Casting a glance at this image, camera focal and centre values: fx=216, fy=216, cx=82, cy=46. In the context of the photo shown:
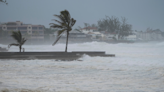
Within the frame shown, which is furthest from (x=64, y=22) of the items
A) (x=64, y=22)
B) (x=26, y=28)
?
(x=26, y=28)

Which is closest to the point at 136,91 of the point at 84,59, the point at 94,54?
the point at 84,59

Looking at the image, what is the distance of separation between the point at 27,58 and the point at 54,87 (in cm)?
996

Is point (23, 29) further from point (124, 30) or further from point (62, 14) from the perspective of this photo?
point (62, 14)

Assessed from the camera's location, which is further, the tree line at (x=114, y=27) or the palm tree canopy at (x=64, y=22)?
the tree line at (x=114, y=27)

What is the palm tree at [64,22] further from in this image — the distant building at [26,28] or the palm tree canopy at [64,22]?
the distant building at [26,28]

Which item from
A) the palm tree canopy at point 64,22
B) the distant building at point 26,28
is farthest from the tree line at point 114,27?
the palm tree canopy at point 64,22

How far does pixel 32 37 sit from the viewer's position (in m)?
119

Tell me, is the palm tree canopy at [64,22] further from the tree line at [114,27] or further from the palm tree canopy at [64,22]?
Answer: the tree line at [114,27]

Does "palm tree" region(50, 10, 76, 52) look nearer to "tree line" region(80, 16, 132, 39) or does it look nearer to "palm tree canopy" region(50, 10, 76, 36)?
"palm tree canopy" region(50, 10, 76, 36)

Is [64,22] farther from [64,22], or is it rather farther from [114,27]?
[114,27]

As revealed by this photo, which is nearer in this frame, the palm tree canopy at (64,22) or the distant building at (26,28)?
the palm tree canopy at (64,22)

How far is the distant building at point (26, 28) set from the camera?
11595 centimetres

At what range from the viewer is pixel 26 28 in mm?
118750

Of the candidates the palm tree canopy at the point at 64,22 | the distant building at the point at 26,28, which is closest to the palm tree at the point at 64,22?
the palm tree canopy at the point at 64,22
